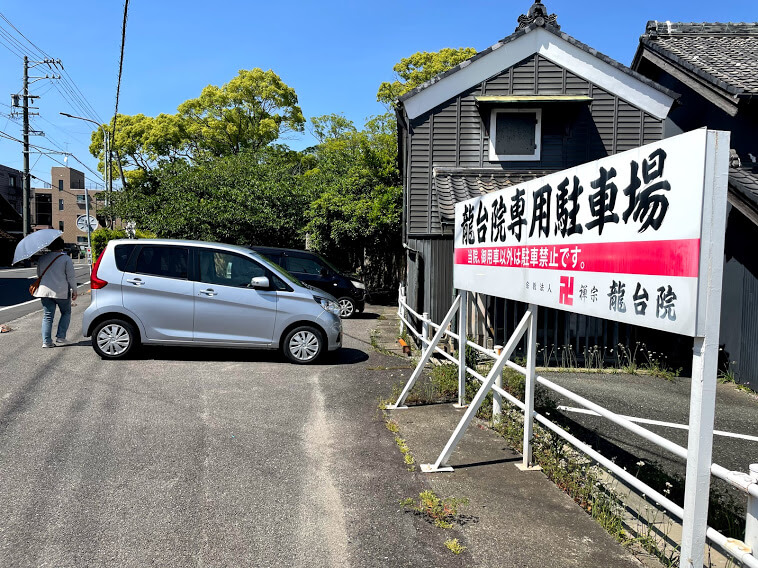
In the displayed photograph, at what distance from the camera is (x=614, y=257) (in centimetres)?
333

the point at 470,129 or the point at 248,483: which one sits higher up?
the point at 470,129

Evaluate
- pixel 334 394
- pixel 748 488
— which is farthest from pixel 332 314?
pixel 748 488

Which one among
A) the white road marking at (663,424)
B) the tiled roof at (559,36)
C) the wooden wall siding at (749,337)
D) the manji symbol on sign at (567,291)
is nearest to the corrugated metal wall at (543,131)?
the tiled roof at (559,36)

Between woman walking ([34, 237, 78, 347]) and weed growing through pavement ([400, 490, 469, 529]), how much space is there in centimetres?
784

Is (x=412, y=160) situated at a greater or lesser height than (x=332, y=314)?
greater

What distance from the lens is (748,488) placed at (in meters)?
2.50

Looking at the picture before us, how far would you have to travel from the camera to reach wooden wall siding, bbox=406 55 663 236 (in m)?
13.7

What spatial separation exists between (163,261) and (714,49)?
12.5 meters

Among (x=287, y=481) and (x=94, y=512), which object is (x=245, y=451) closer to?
(x=287, y=481)

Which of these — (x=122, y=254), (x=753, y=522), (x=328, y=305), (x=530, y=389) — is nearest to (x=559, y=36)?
(x=328, y=305)

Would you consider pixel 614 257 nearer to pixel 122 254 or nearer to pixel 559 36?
pixel 122 254

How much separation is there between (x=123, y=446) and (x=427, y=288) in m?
6.67

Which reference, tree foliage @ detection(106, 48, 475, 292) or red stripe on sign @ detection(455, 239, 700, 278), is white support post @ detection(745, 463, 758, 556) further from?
tree foliage @ detection(106, 48, 475, 292)

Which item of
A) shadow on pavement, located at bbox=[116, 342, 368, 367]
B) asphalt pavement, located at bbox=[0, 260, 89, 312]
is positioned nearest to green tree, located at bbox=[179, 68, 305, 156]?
asphalt pavement, located at bbox=[0, 260, 89, 312]
